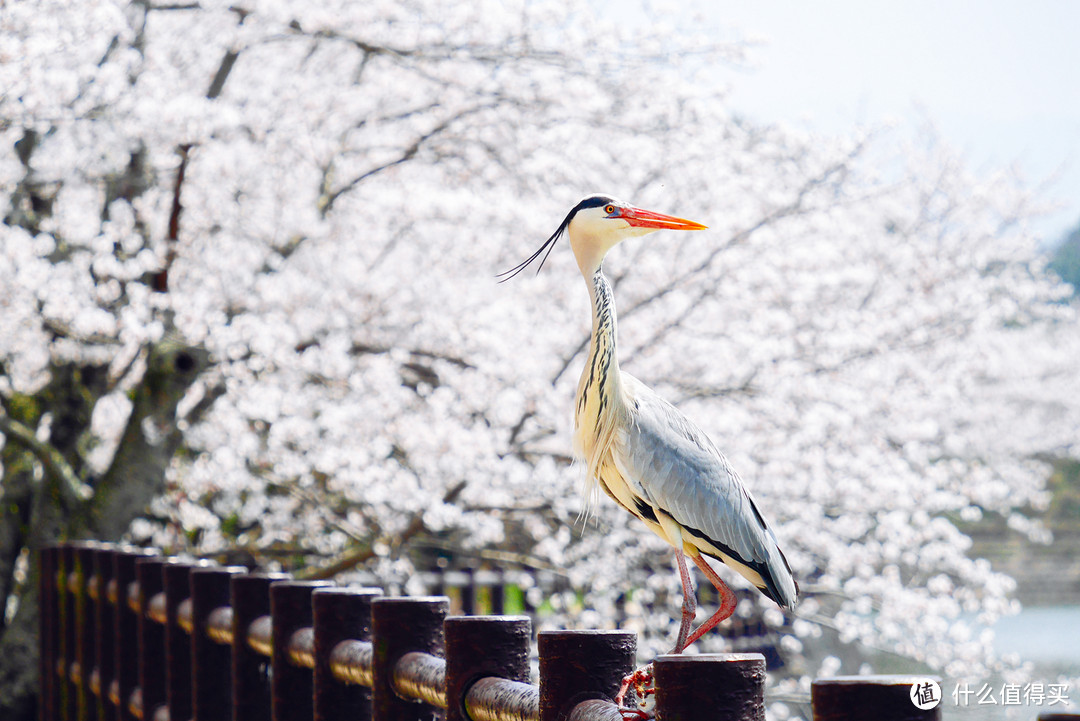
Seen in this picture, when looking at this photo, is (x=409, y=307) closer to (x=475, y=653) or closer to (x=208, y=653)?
(x=208, y=653)

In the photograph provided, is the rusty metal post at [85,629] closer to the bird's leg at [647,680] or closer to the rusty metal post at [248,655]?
the rusty metal post at [248,655]

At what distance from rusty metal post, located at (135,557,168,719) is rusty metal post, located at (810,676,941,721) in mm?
3298

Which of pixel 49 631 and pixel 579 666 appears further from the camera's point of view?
pixel 49 631

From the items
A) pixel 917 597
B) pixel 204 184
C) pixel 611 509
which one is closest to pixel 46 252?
pixel 204 184

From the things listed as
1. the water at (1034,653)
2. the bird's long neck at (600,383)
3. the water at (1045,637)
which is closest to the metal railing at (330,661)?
the bird's long neck at (600,383)

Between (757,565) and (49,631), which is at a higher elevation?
(757,565)

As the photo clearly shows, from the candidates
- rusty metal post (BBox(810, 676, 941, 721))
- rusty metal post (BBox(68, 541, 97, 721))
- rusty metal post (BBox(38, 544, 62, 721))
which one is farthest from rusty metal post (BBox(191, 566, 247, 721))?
rusty metal post (BBox(38, 544, 62, 721))

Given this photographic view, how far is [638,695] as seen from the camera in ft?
5.23

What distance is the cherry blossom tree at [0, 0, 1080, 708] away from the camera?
6.43 metres

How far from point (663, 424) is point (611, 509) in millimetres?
3693

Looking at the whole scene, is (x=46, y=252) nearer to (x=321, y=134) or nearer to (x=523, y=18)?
(x=321, y=134)

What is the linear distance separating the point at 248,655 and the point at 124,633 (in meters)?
1.78

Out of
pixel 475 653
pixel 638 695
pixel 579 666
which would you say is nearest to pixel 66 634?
pixel 475 653

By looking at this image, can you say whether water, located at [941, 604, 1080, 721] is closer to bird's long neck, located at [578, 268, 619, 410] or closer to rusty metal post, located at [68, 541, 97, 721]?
rusty metal post, located at [68, 541, 97, 721]
